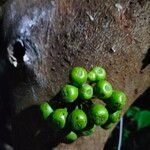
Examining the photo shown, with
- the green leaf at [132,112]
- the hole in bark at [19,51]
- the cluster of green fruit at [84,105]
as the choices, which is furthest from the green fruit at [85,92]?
the green leaf at [132,112]

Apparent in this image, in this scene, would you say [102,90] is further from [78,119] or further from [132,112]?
[132,112]

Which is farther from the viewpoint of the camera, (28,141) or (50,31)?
(28,141)

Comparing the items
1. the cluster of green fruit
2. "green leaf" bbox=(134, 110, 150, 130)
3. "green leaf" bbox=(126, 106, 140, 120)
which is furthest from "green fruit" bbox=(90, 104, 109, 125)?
"green leaf" bbox=(126, 106, 140, 120)

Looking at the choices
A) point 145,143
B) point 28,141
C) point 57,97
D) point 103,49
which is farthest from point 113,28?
point 145,143

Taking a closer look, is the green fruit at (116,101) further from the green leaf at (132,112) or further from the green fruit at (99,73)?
the green leaf at (132,112)

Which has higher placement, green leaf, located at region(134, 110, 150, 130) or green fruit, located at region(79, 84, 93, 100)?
green fruit, located at region(79, 84, 93, 100)

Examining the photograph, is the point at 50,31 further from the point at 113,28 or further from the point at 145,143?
the point at 145,143

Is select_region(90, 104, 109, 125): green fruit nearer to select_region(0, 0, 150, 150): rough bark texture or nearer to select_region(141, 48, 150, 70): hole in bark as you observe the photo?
select_region(0, 0, 150, 150): rough bark texture
